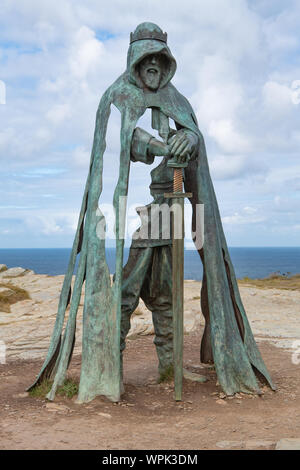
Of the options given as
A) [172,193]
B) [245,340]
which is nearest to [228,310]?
[245,340]

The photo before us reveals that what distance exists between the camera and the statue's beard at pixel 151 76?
542 centimetres

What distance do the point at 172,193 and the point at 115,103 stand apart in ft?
3.64

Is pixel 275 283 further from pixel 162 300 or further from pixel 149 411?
pixel 149 411

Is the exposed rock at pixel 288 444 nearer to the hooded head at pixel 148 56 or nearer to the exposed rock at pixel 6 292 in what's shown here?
the hooded head at pixel 148 56

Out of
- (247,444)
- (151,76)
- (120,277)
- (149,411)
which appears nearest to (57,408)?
(149,411)

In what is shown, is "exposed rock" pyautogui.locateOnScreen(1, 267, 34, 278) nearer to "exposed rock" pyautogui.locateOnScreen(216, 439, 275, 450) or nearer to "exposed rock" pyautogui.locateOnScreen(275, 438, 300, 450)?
"exposed rock" pyautogui.locateOnScreen(216, 439, 275, 450)

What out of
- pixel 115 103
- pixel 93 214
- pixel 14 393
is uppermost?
pixel 115 103

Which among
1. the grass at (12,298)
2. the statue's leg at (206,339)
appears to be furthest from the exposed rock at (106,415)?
the grass at (12,298)

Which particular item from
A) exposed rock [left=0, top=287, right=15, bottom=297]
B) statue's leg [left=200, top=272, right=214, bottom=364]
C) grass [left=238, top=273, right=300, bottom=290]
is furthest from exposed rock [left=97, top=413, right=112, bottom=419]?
grass [left=238, top=273, right=300, bottom=290]

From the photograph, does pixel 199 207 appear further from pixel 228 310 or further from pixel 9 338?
pixel 9 338

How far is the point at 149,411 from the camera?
16.2ft

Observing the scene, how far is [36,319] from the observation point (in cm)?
1015

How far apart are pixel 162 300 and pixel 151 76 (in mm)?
2345

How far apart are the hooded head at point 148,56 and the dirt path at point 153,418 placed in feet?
10.4
